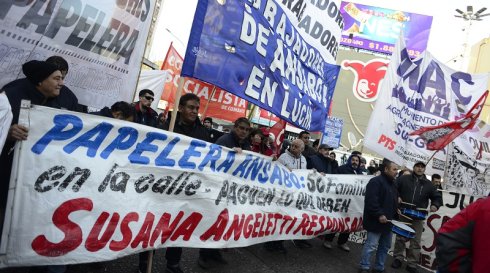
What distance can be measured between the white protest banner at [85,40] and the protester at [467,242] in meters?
3.19

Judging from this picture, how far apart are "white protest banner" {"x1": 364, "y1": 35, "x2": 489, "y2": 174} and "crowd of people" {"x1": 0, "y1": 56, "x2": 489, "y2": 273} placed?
530 millimetres

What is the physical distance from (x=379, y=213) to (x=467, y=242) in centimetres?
282

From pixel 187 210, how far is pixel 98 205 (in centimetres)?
83

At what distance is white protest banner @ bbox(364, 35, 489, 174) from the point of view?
6180mm

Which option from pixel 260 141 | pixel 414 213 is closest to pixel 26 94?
pixel 260 141

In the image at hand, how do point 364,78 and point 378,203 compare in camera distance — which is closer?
point 378,203

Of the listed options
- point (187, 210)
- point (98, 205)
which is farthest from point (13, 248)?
point (187, 210)

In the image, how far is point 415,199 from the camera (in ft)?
19.2

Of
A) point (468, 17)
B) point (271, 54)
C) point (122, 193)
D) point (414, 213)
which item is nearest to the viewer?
point (122, 193)

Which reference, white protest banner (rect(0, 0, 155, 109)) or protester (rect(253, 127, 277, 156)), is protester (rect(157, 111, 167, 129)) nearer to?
white protest banner (rect(0, 0, 155, 109))

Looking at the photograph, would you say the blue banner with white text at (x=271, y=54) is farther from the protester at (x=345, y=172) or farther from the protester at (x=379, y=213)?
the protester at (x=379, y=213)

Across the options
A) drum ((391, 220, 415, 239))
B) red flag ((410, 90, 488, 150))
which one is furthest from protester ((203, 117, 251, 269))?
red flag ((410, 90, 488, 150))

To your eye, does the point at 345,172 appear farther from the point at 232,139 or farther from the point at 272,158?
the point at 232,139

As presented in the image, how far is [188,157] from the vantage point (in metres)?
3.25
